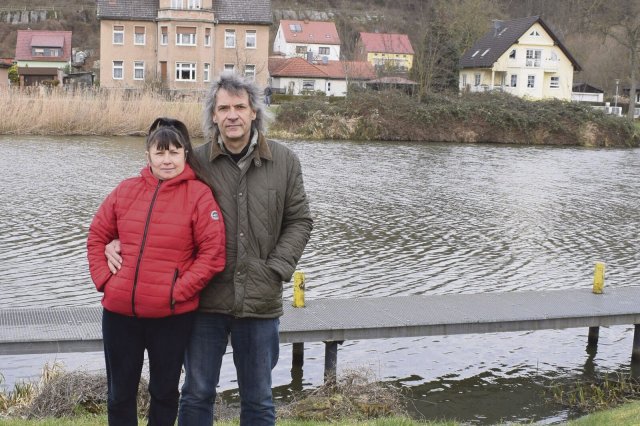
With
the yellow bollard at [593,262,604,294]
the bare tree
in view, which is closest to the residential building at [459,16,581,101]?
the bare tree

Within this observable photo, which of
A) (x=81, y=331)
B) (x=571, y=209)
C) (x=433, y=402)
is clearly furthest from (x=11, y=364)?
(x=571, y=209)

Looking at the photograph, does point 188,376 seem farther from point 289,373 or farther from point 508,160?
point 508,160

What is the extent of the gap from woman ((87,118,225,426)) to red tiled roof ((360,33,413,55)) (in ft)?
292

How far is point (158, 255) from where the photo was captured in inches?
167

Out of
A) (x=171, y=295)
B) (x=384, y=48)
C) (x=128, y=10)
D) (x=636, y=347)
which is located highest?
(x=384, y=48)

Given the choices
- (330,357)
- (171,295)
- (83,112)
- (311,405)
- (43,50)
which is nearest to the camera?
(171,295)

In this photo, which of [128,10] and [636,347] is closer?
[636,347]

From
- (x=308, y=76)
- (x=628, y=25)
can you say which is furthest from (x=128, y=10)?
(x=628, y=25)

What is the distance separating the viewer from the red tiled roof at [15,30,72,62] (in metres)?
73.2

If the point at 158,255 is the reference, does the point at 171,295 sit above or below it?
below

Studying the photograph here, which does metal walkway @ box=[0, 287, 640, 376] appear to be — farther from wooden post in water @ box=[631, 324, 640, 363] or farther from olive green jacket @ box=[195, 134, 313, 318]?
olive green jacket @ box=[195, 134, 313, 318]

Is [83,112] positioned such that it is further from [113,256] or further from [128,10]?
[113,256]

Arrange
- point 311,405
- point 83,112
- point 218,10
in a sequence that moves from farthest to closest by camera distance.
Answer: point 218,10, point 83,112, point 311,405

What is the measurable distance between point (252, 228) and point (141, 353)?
861 millimetres
